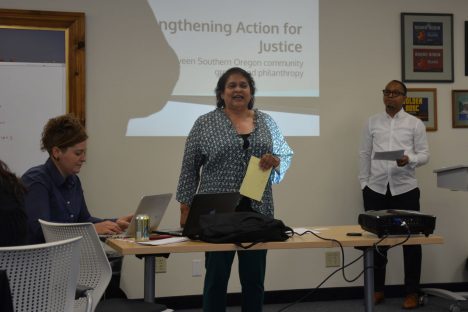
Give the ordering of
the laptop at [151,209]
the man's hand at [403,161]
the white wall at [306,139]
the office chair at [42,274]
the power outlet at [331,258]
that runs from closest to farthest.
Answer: the office chair at [42,274] < the laptop at [151,209] < the man's hand at [403,161] < the white wall at [306,139] < the power outlet at [331,258]

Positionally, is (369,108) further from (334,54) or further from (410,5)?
(410,5)

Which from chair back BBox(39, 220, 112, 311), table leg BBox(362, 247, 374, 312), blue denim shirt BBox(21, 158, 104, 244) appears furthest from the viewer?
table leg BBox(362, 247, 374, 312)

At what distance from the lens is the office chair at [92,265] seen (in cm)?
210

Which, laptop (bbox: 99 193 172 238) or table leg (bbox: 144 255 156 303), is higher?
laptop (bbox: 99 193 172 238)

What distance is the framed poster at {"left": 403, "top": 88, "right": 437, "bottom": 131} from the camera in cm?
460

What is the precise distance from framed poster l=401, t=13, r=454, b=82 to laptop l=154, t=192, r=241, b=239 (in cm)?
256

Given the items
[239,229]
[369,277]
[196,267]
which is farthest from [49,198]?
[196,267]

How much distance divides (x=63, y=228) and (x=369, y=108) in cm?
307

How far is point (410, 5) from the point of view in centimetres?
462

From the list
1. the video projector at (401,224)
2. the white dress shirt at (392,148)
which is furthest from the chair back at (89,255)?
the white dress shirt at (392,148)

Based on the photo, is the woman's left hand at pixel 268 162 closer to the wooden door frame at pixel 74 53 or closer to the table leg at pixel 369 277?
the table leg at pixel 369 277

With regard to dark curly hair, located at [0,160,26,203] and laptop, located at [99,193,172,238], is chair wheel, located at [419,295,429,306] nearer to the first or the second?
laptop, located at [99,193,172,238]

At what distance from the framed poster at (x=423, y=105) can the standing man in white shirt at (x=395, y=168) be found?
275 mm

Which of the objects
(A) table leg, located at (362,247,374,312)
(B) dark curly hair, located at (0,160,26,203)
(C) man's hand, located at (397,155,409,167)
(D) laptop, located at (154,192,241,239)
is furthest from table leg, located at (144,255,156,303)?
(C) man's hand, located at (397,155,409,167)
